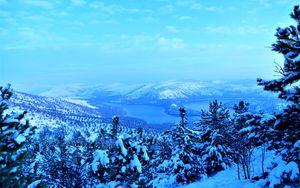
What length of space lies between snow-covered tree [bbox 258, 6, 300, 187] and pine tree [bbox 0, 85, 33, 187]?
8985mm

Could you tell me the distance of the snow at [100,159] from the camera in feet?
38.0

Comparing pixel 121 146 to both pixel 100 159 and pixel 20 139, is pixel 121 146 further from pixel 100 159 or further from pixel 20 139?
pixel 20 139

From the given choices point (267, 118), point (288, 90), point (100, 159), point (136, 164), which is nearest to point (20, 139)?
point (100, 159)

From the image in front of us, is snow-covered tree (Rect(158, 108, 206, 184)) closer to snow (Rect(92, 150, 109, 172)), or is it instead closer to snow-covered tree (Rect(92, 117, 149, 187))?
snow-covered tree (Rect(92, 117, 149, 187))

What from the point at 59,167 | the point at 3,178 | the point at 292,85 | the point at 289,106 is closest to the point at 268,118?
the point at 289,106

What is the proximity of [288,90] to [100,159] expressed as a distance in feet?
25.6

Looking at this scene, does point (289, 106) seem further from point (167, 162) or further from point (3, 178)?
point (167, 162)

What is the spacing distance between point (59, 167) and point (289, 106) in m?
25.6

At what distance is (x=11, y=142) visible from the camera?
34.2 ft

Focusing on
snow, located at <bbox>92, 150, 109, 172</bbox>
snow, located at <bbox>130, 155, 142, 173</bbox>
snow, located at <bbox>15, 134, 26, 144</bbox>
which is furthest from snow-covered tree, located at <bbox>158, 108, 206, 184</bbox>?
snow, located at <bbox>15, 134, 26, 144</bbox>

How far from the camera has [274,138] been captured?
1002cm

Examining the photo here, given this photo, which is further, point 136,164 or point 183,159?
A: point 183,159

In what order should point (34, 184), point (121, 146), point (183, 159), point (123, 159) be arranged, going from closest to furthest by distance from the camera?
point (34, 184) < point (121, 146) < point (123, 159) < point (183, 159)

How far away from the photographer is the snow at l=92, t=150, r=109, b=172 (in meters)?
11.6
